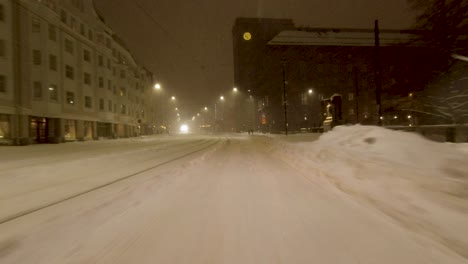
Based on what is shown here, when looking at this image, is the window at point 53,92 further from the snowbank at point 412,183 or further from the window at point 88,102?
the snowbank at point 412,183

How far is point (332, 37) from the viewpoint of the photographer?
242ft

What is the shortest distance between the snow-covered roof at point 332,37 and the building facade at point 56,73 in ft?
111

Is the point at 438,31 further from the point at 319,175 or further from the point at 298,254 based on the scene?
the point at 298,254

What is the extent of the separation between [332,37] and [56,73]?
5598cm

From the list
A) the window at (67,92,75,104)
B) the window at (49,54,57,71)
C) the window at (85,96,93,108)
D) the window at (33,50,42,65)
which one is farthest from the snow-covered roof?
the window at (33,50,42,65)

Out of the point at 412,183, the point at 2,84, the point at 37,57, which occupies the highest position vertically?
the point at 37,57

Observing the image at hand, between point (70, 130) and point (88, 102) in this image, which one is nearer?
point (70, 130)

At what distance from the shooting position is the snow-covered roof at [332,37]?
71.0 m

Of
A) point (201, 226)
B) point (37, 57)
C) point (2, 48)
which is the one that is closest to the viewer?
point (201, 226)

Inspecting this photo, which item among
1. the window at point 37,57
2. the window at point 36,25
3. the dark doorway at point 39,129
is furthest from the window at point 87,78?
the window at point 36,25

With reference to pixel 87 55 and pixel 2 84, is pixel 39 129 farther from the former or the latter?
pixel 87 55

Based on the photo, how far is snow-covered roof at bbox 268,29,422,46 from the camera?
7100cm

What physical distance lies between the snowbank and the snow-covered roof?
63.8 metres

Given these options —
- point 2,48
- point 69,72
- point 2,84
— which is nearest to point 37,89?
point 2,84
